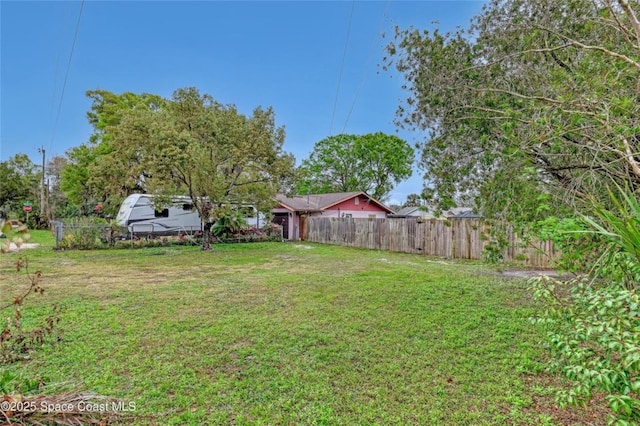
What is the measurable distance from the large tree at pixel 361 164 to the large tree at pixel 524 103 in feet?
87.2

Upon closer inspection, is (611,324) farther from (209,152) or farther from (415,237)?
(209,152)

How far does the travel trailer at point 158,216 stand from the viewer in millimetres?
15070

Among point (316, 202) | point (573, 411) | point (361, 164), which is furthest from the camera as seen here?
point (361, 164)

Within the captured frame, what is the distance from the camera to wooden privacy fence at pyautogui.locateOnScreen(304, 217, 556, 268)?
34.5 ft

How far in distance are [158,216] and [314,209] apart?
8184mm

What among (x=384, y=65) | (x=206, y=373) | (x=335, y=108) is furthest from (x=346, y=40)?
(x=206, y=373)

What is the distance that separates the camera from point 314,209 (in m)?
19.3

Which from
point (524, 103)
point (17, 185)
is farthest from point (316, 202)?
point (17, 185)

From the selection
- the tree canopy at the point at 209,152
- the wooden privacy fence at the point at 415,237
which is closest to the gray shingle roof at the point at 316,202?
the wooden privacy fence at the point at 415,237

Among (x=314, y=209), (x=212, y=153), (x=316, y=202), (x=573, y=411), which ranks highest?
(x=212, y=153)

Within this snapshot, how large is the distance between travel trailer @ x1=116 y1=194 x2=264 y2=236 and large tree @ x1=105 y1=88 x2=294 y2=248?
1.18 metres

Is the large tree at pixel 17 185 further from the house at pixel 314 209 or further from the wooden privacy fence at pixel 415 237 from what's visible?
the wooden privacy fence at pixel 415 237

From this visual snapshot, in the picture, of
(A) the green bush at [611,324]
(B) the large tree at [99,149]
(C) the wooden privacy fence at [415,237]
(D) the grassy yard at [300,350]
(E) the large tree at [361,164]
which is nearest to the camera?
(A) the green bush at [611,324]

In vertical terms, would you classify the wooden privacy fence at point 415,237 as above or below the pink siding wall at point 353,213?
below
